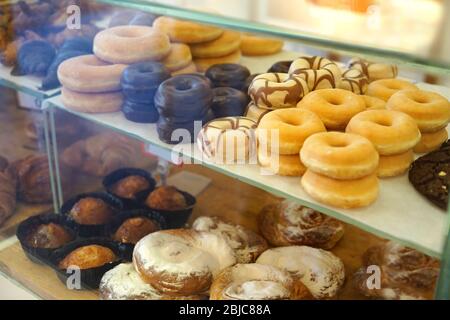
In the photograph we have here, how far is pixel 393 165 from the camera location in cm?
118

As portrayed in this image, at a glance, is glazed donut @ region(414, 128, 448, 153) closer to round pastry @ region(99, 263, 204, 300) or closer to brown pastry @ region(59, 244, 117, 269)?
round pastry @ region(99, 263, 204, 300)

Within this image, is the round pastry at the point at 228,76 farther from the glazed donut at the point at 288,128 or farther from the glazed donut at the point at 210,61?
the glazed donut at the point at 288,128

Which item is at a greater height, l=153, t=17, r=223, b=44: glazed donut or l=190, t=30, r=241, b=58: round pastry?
l=153, t=17, r=223, b=44: glazed donut

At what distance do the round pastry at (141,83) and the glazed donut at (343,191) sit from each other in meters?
0.50

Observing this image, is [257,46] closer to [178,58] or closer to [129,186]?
[178,58]

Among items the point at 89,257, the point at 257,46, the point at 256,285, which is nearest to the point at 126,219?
the point at 89,257

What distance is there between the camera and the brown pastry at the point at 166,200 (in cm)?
171

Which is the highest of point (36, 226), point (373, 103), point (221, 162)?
point (373, 103)

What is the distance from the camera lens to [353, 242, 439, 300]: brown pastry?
3.95ft

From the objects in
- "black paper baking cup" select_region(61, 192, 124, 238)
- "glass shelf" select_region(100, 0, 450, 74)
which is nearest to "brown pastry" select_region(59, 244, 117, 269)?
"black paper baking cup" select_region(61, 192, 124, 238)

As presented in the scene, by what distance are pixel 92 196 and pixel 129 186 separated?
0.12 m

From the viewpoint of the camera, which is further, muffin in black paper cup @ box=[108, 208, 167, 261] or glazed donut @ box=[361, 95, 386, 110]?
muffin in black paper cup @ box=[108, 208, 167, 261]

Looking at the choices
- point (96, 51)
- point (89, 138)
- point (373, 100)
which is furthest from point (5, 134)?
point (373, 100)

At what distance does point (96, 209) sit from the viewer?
1.67 metres
